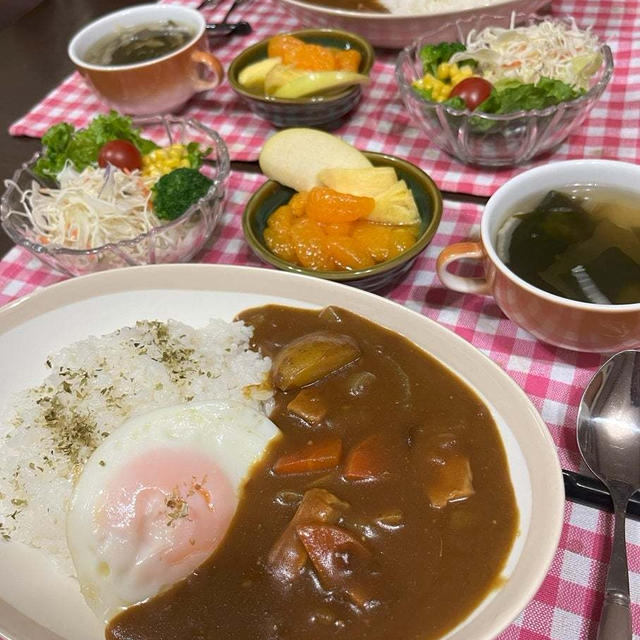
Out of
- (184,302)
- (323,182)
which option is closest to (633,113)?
(323,182)

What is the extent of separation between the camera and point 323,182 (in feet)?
7.79

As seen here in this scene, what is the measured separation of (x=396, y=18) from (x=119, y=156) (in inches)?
57.4

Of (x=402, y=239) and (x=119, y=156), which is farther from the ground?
(x=119, y=156)

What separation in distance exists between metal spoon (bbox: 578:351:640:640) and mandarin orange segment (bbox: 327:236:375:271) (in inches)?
30.4

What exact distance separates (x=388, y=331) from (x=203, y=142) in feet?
4.72

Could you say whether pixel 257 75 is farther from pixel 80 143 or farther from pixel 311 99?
pixel 80 143

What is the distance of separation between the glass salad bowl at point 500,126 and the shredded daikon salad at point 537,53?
0.08 metres

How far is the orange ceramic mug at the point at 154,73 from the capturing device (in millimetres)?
2941

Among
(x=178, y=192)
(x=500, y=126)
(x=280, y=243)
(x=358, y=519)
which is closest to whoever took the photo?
(x=358, y=519)

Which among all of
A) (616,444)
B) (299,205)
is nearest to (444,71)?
(299,205)

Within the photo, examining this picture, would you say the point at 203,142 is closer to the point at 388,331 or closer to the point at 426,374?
the point at 388,331

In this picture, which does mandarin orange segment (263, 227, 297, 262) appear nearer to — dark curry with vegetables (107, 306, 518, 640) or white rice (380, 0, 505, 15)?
dark curry with vegetables (107, 306, 518, 640)

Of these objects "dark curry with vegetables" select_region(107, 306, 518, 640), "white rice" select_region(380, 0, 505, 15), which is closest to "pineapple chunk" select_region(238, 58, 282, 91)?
"white rice" select_region(380, 0, 505, 15)

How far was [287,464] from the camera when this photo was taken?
5.25ft
